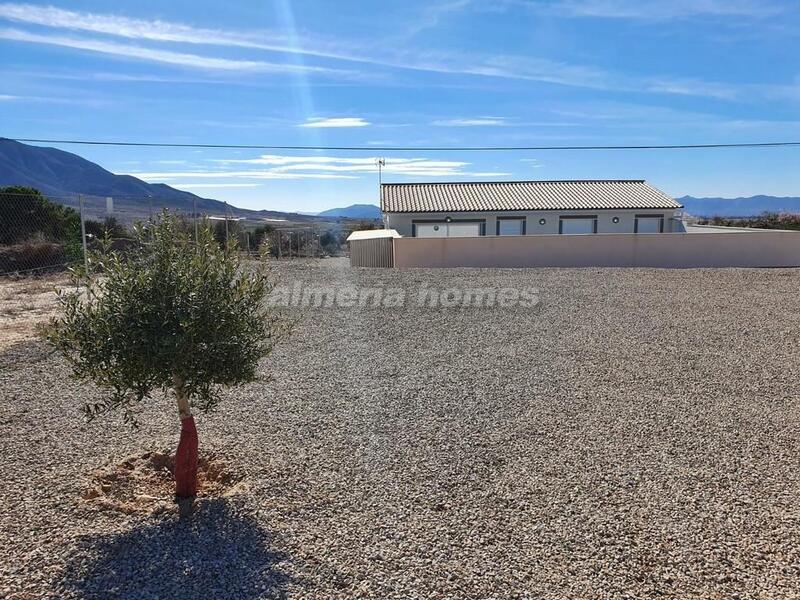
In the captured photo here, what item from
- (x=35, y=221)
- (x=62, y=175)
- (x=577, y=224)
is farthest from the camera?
(x=62, y=175)

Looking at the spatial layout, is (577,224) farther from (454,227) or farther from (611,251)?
(611,251)

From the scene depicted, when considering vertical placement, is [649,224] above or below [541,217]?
below

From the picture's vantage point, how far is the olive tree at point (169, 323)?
3379 millimetres

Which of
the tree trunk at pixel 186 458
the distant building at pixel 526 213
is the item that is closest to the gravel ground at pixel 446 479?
the tree trunk at pixel 186 458

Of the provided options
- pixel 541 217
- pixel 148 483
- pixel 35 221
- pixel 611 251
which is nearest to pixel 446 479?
pixel 148 483

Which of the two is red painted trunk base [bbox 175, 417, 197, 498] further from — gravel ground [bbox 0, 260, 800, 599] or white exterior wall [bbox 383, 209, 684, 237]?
→ white exterior wall [bbox 383, 209, 684, 237]

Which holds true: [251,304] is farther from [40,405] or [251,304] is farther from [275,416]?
[40,405]

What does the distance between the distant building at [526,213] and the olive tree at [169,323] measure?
21.1 meters

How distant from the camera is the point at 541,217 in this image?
2614 centimetres

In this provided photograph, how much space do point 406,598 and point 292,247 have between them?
22110mm

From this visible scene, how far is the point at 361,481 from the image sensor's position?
13.4ft

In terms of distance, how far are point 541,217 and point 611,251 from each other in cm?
835

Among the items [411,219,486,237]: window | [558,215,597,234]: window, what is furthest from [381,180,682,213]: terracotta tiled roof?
[411,219,486,237]: window

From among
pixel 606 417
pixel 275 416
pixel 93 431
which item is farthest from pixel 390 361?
pixel 93 431
